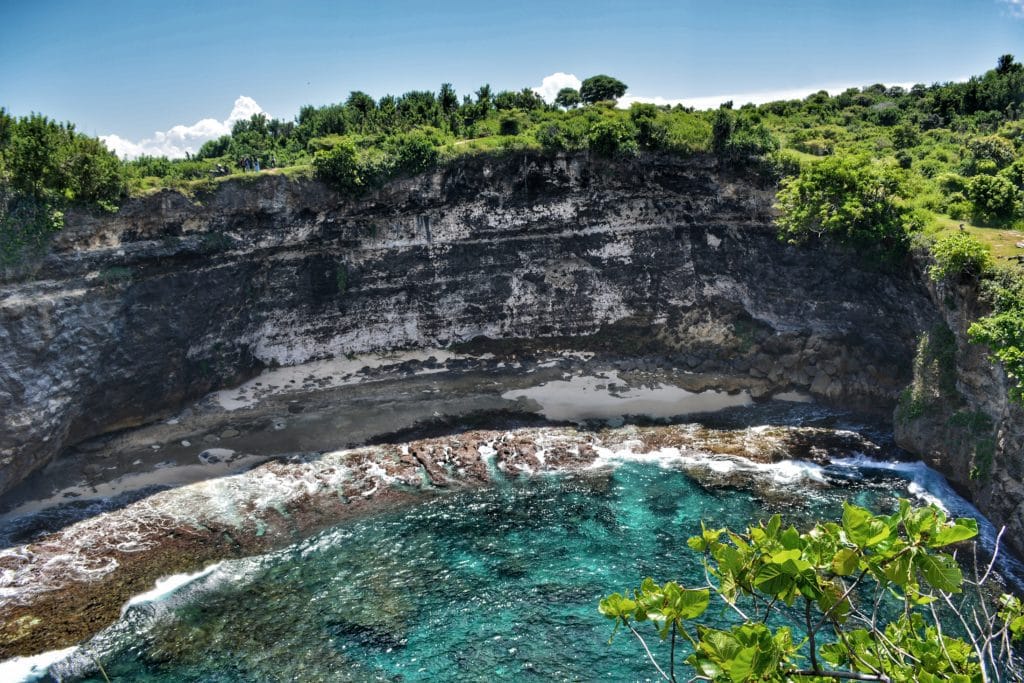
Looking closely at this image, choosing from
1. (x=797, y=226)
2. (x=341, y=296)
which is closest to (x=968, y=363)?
(x=797, y=226)

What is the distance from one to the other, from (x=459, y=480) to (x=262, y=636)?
1089cm

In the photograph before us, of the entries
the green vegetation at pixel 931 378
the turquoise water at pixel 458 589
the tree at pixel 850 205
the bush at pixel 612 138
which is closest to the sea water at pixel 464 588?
the turquoise water at pixel 458 589

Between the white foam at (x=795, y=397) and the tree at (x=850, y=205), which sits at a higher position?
the tree at (x=850, y=205)

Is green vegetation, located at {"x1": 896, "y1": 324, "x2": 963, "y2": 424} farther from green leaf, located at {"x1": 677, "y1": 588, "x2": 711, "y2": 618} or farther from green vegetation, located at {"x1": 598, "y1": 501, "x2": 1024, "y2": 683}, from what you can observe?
green leaf, located at {"x1": 677, "y1": 588, "x2": 711, "y2": 618}

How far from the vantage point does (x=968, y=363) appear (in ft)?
87.4

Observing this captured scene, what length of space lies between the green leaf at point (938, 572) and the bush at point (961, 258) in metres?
23.8

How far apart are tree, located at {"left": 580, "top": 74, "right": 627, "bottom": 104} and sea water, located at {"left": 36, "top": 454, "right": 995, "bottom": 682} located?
129 feet

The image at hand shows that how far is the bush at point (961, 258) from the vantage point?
25.7 metres

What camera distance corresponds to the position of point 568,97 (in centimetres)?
5784

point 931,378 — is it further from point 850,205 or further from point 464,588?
point 464,588

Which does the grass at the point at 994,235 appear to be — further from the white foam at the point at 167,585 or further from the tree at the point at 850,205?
the white foam at the point at 167,585

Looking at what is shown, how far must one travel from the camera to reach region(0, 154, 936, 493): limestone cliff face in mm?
32500

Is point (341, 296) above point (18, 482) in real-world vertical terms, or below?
above

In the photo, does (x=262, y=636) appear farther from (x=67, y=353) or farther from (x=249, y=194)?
(x=249, y=194)
